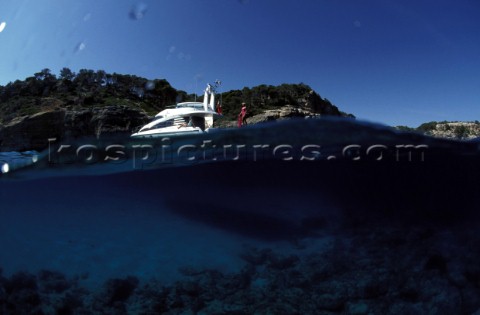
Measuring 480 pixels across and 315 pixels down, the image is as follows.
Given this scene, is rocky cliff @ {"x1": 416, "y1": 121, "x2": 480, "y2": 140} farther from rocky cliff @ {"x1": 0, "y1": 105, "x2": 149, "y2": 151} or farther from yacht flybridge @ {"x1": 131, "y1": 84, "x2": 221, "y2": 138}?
rocky cliff @ {"x1": 0, "y1": 105, "x2": 149, "y2": 151}

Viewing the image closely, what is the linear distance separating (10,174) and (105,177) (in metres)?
2.65

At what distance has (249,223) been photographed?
6582mm

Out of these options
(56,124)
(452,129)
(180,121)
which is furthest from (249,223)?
(56,124)

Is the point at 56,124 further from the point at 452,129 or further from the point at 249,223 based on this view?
the point at 452,129

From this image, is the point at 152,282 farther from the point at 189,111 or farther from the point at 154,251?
the point at 189,111

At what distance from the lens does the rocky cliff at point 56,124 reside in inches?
456

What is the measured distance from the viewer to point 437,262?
536 cm

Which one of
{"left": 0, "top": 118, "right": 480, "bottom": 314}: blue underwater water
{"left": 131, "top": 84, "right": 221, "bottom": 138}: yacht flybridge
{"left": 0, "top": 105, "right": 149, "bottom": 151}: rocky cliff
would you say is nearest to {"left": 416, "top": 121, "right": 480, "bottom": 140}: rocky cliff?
{"left": 0, "top": 118, "right": 480, "bottom": 314}: blue underwater water

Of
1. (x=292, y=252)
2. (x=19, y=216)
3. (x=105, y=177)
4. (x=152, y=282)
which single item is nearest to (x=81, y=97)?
(x=19, y=216)

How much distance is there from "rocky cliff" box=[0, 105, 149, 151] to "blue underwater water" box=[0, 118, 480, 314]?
15.3 ft

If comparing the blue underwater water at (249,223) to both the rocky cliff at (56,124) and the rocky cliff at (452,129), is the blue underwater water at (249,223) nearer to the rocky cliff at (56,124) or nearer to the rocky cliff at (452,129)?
the rocky cliff at (452,129)

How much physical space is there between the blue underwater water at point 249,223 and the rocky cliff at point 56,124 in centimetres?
466

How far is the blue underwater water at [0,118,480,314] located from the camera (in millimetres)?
4926

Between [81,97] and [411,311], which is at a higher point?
[81,97]
